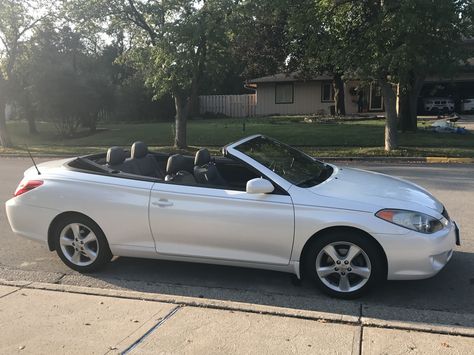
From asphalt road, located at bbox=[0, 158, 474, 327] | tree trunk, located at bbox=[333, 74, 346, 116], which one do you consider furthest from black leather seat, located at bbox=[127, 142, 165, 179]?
tree trunk, located at bbox=[333, 74, 346, 116]

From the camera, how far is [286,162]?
540cm

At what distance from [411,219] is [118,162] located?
11.0 feet

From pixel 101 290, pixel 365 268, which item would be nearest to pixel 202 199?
pixel 101 290

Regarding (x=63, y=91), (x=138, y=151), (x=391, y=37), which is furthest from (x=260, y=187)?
(x=63, y=91)

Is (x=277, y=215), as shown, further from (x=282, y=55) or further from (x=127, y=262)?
(x=282, y=55)

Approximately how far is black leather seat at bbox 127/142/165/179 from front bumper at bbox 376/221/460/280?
109 inches

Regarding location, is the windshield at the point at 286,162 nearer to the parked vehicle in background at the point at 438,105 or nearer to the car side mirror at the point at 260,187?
the car side mirror at the point at 260,187

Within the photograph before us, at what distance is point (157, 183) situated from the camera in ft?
16.8

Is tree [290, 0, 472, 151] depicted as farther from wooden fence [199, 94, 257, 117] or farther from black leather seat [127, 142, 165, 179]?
wooden fence [199, 94, 257, 117]

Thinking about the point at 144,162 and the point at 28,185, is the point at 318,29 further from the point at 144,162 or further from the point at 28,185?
the point at 28,185

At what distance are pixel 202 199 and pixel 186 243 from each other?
0.47 metres

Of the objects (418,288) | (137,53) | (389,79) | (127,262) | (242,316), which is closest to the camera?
(242,316)

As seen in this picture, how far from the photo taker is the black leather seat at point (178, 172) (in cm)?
538

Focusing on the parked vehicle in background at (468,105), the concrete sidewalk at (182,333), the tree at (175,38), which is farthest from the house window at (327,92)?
the concrete sidewalk at (182,333)
